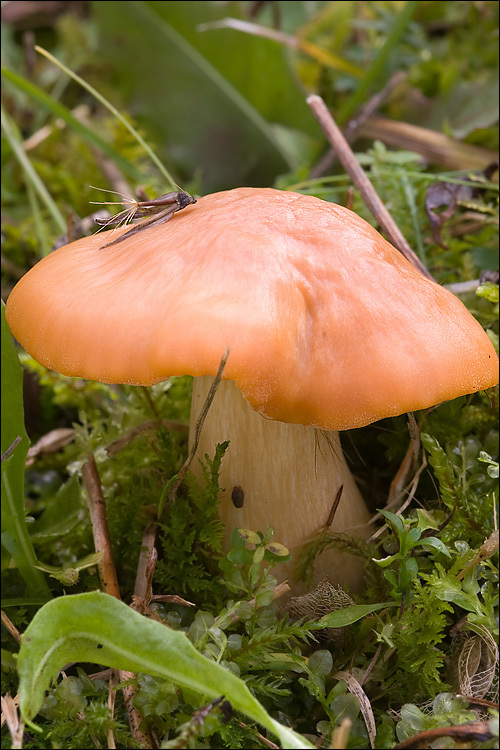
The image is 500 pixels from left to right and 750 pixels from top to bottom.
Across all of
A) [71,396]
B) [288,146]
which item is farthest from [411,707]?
[288,146]

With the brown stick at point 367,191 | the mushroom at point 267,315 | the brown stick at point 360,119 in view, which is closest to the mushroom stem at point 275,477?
the mushroom at point 267,315

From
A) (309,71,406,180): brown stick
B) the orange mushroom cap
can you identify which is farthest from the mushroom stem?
(309,71,406,180): brown stick

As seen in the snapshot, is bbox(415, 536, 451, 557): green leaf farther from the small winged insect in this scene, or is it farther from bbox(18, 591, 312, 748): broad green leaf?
the small winged insect

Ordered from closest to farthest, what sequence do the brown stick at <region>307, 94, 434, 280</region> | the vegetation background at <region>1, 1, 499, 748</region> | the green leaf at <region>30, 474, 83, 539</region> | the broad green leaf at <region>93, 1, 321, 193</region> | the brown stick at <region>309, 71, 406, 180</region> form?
the vegetation background at <region>1, 1, 499, 748</region>
the green leaf at <region>30, 474, 83, 539</region>
the brown stick at <region>307, 94, 434, 280</region>
the brown stick at <region>309, 71, 406, 180</region>
the broad green leaf at <region>93, 1, 321, 193</region>

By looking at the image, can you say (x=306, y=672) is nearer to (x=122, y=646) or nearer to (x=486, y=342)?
(x=122, y=646)

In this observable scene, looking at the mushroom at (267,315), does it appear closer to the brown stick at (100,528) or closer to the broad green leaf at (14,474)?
the broad green leaf at (14,474)

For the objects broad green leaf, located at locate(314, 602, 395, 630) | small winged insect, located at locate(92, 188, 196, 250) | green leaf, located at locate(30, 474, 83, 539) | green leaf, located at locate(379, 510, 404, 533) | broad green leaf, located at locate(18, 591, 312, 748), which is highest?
small winged insect, located at locate(92, 188, 196, 250)
